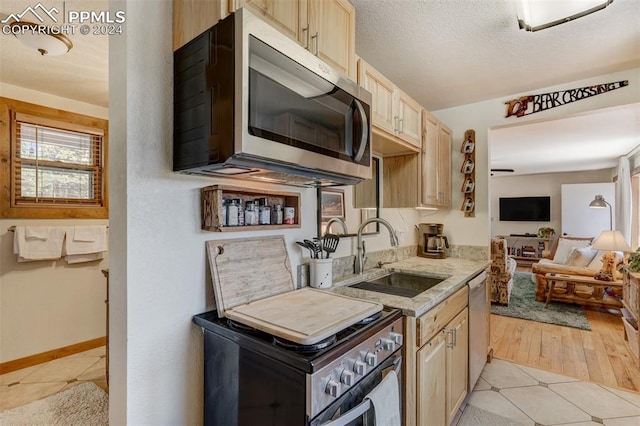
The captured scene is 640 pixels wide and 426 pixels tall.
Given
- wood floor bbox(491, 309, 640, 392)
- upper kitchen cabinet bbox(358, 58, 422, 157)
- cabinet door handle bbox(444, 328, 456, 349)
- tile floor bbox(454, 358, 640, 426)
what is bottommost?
wood floor bbox(491, 309, 640, 392)

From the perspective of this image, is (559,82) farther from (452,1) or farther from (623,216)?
(623,216)

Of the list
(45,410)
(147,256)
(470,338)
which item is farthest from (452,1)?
(45,410)

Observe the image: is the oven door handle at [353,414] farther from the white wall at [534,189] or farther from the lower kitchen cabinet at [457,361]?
the white wall at [534,189]

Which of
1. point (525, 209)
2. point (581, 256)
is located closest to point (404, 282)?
point (581, 256)

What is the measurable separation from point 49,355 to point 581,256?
6852 millimetres

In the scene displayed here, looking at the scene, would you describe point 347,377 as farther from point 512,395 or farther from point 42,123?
point 42,123

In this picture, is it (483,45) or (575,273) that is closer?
(483,45)

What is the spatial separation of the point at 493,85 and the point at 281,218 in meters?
2.26

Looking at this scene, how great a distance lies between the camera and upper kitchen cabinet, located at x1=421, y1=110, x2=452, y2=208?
2.48 metres

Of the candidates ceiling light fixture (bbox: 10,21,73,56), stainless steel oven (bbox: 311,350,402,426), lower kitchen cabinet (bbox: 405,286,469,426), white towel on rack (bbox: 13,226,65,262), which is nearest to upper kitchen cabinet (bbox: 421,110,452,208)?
lower kitchen cabinet (bbox: 405,286,469,426)

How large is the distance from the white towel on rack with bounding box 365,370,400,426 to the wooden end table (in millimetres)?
4289

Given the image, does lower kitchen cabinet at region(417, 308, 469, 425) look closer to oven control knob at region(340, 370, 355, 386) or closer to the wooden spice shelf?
oven control knob at region(340, 370, 355, 386)

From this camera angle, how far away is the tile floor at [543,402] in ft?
6.47

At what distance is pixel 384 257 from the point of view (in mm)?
2488
